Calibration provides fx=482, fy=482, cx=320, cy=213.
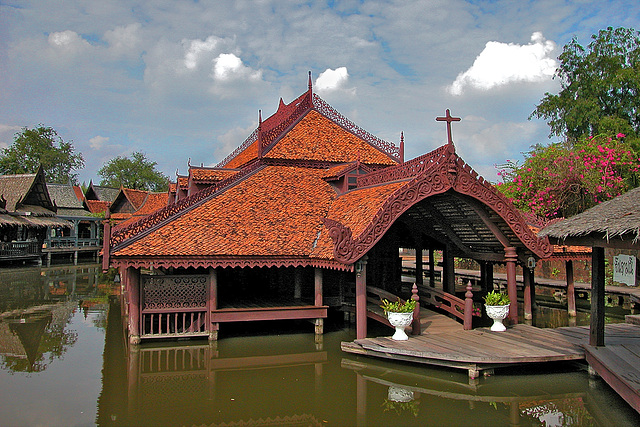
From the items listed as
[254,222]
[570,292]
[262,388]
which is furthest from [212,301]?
[570,292]

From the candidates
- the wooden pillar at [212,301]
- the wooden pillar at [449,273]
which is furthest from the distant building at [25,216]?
the wooden pillar at [449,273]

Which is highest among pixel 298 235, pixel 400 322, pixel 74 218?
pixel 74 218

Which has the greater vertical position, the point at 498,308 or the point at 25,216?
the point at 25,216

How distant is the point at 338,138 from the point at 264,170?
143 inches

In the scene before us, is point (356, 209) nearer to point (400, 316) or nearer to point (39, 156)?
point (400, 316)

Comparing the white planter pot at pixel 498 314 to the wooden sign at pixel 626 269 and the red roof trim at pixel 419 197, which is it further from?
the wooden sign at pixel 626 269

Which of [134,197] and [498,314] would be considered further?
[134,197]

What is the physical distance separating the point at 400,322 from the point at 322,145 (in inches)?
341

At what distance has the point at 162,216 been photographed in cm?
1242

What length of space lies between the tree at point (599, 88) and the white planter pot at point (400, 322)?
27.1m

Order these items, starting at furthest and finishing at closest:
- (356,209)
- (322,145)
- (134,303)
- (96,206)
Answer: (96,206) < (322,145) < (356,209) < (134,303)

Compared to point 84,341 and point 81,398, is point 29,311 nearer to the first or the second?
point 84,341

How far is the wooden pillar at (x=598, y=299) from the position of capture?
9.15m

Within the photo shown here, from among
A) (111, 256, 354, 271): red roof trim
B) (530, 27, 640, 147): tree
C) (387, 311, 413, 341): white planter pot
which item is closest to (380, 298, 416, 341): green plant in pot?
(387, 311, 413, 341): white planter pot
